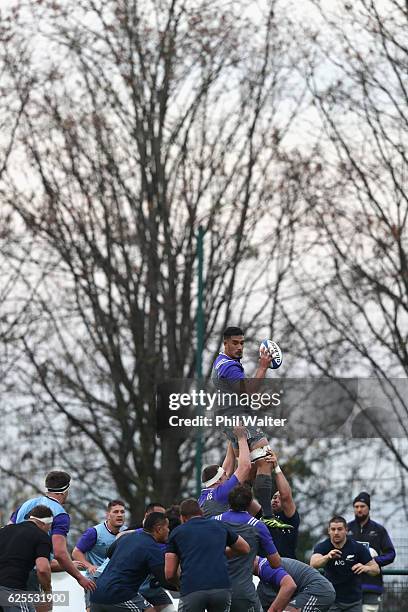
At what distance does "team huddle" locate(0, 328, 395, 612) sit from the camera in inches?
469

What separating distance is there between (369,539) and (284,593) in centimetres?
483

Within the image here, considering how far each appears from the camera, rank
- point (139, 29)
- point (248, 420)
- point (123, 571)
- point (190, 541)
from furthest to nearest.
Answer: point (139, 29) → point (248, 420) → point (123, 571) → point (190, 541)

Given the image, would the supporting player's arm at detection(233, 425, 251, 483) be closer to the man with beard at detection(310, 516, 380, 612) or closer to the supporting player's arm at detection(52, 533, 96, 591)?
the supporting player's arm at detection(52, 533, 96, 591)

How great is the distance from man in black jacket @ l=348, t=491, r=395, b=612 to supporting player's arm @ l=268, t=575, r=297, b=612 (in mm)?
4459

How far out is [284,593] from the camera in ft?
41.7

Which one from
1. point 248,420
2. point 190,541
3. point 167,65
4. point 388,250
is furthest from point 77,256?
point 190,541

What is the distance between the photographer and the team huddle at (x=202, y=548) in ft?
39.1

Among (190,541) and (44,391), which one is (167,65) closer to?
(44,391)

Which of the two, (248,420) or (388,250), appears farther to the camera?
(388,250)

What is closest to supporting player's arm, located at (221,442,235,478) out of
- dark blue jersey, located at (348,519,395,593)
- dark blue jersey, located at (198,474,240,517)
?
dark blue jersey, located at (198,474,240,517)

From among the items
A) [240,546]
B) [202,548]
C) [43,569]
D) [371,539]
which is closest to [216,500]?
[240,546]

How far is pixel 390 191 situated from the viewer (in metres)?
24.5

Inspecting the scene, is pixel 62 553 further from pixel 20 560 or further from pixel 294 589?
pixel 294 589

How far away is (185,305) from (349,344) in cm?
312
